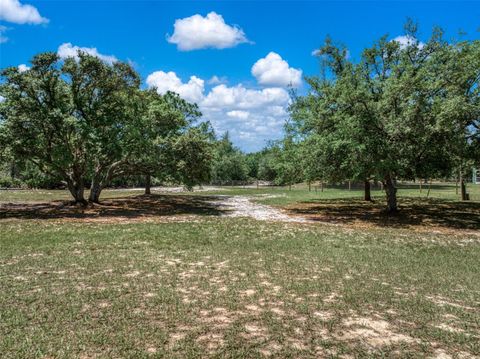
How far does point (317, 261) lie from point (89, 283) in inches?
227

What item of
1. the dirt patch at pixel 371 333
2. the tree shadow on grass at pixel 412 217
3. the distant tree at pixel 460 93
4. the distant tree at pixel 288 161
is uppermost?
the distant tree at pixel 460 93

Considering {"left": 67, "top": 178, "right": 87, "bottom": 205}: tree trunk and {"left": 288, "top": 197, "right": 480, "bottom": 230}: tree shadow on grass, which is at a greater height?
{"left": 67, "top": 178, "right": 87, "bottom": 205}: tree trunk

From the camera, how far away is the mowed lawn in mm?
4898

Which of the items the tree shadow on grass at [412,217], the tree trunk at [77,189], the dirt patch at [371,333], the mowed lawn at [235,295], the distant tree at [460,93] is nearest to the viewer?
the mowed lawn at [235,295]

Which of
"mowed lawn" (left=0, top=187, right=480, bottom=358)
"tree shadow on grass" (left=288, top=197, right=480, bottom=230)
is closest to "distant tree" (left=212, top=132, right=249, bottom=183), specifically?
"tree shadow on grass" (left=288, top=197, right=480, bottom=230)

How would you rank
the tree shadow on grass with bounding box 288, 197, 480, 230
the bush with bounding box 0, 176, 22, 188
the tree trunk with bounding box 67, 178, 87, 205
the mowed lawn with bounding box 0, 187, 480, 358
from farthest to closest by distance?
the bush with bounding box 0, 176, 22, 188 → the tree trunk with bounding box 67, 178, 87, 205 → the tree shadow on grass with bounding box 288, 197, 480, 230 → the mowed lawn with bounding box 0, 187, 480, 358

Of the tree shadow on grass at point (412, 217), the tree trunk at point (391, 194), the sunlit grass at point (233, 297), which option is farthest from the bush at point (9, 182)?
the tree trunk at point (391, 194)

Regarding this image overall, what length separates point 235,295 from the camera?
688 cm

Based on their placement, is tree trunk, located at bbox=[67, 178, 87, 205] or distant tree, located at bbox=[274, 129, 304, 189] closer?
distant tree, located at bbox=[274, 129, 304, 189]

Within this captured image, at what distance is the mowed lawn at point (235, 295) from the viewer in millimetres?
4898

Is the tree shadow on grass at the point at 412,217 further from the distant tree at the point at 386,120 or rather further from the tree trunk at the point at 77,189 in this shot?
the tree trunk at the point at 77,189

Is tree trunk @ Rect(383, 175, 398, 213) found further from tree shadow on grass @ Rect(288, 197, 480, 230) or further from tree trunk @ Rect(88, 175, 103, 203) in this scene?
tree trunk @ Rect(88, 175, 103, 203)

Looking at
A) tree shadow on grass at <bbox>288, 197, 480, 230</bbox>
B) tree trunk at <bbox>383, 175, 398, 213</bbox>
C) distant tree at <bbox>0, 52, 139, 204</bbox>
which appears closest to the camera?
tree shadow on grass at <bbox>288, 197, 480, 230</bbox>

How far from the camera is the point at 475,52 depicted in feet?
53.5
